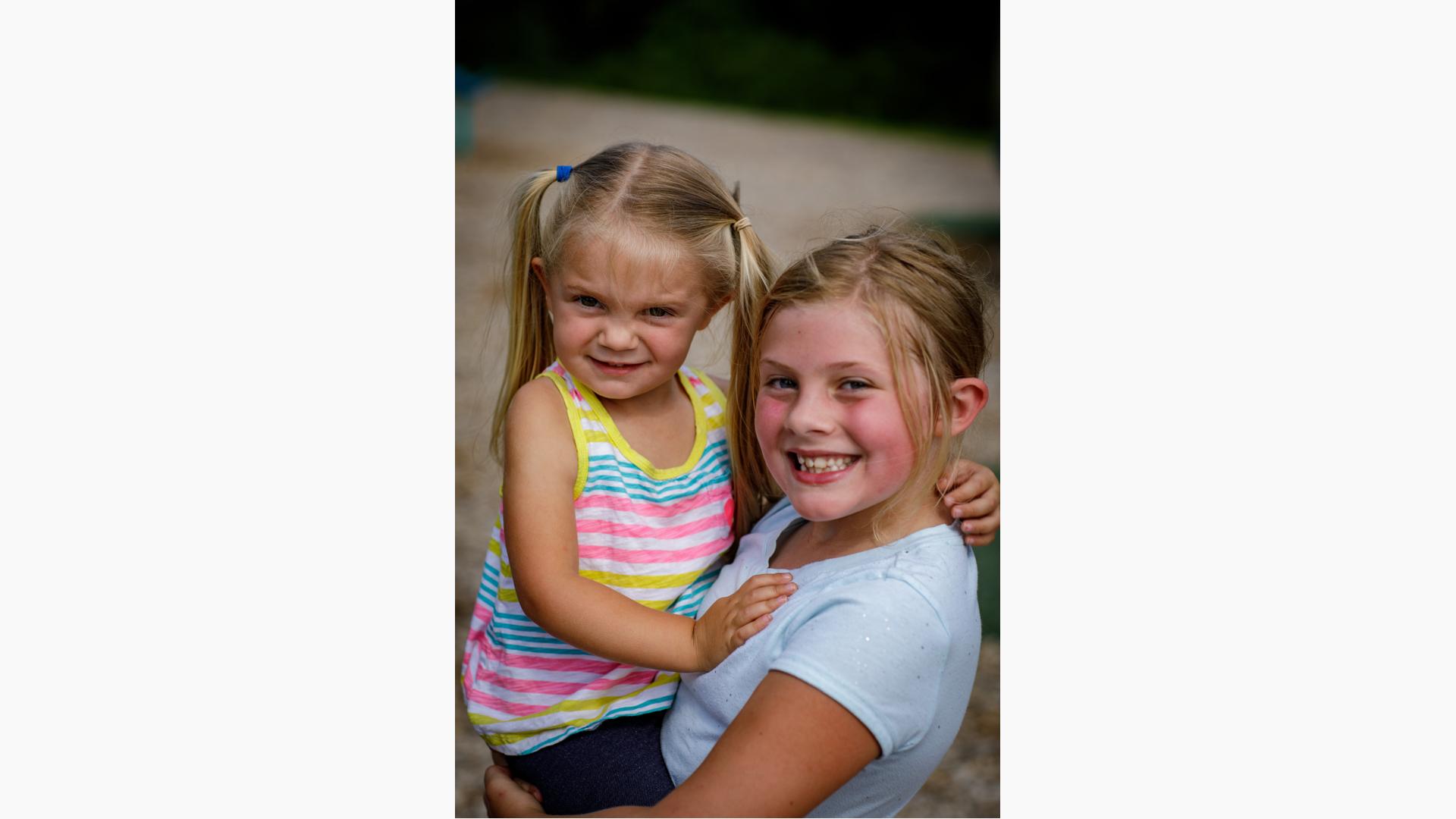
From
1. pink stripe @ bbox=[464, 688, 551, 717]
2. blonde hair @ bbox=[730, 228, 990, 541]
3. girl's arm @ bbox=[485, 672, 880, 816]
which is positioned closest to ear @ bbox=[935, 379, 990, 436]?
blonde hair @ bbox=[730, 228, 990, 541]

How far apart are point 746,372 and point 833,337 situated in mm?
234

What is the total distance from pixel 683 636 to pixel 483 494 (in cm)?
199

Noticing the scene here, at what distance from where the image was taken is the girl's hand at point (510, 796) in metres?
2.03

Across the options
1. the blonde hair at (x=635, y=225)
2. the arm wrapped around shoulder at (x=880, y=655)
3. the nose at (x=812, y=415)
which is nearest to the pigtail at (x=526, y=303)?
the blonde hair at (x=635, y=225)

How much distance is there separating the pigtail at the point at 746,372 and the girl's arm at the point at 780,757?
0.44 metres

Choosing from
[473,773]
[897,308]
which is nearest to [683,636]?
[897,308]

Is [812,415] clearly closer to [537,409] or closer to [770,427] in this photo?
[770,427]

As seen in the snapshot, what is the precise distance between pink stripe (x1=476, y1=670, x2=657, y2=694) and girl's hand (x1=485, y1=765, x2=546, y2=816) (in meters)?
0.14

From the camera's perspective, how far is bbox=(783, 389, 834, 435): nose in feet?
5.97

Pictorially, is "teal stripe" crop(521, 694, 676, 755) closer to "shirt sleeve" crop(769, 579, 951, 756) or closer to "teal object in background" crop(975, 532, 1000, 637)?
"shirt sleeve" crop(769, 579, 951, 756)

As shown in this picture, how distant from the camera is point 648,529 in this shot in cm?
199

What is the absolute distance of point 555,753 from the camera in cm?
203
